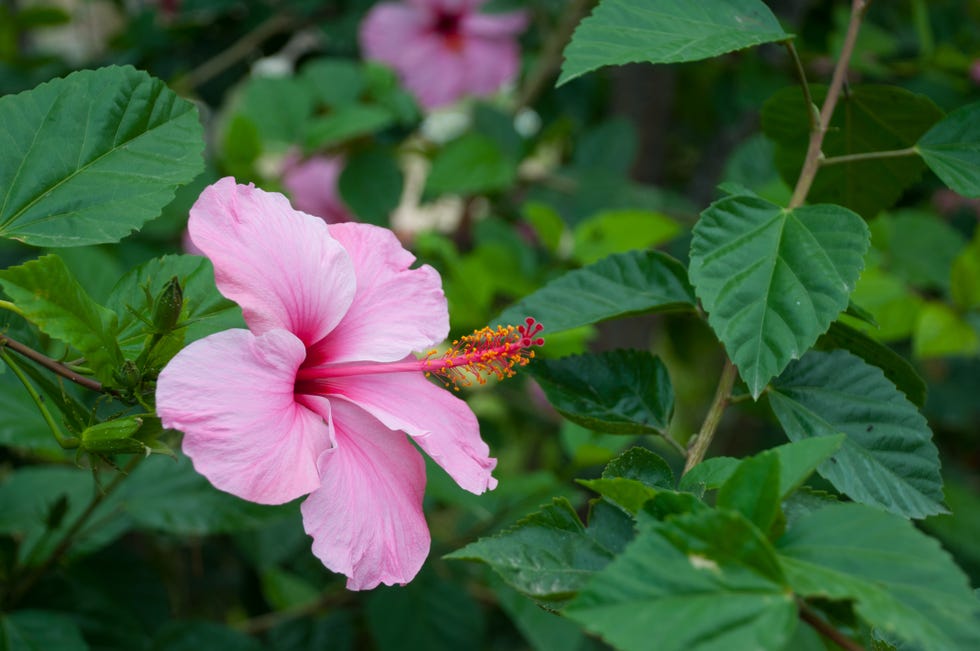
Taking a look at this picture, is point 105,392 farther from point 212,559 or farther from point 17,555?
point 212,559

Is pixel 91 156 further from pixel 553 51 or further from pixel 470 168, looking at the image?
pixel 553 51

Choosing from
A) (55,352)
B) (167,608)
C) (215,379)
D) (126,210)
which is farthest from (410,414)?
(167,608)

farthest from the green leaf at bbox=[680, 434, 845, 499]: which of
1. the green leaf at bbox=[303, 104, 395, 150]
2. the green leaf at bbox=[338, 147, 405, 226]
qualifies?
the green leaf at bbox=[338, 147, 405, 226]

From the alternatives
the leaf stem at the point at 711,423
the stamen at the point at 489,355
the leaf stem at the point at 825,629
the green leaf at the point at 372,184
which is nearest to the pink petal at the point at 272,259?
the stamen at the point at 489,355

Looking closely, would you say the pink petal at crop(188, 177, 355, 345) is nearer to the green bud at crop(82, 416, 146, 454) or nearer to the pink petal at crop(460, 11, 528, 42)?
the green bud at crop(82, 416, 146, 454)

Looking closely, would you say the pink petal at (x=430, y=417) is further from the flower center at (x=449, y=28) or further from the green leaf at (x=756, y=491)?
the flower center at (x=449, y=28)

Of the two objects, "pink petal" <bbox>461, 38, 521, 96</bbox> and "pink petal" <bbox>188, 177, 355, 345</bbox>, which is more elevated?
"pink petal" <bbox>188, 177, 355, 345</bbox>

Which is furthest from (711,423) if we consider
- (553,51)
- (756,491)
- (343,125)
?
(553,51)
